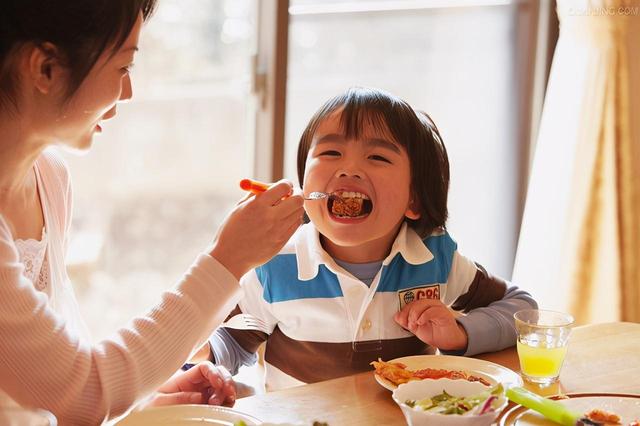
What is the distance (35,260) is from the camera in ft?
4.51

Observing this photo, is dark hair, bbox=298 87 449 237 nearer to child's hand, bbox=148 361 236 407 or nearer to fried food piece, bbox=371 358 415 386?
fried food piece, bbox=371 358 415 386

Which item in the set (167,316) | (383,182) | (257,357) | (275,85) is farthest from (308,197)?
(275,85)

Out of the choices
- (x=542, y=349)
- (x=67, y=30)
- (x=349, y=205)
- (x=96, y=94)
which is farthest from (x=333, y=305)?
(x=67, y=30)

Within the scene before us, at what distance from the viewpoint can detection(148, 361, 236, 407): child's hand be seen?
1.32m

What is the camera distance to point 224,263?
4.23ft

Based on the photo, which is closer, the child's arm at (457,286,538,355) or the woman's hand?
the woman's hand

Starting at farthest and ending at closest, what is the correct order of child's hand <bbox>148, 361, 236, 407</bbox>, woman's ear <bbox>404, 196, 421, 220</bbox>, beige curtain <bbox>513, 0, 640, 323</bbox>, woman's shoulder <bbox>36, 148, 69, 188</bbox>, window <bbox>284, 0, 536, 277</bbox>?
1. beige curtain <bbox>513, 0, 640, 323</bbox>
2. window <bbox>284, 0, 536, 277</bbox>
3. woman's ear <bbox>404, 196, 421, 220</bbox>
4. woman's shoulder <bbox>36, 148, 69, 188</bbox>
5. child's hand <bbox>148, 361, 236, 407</bbox>

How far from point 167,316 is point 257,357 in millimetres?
586

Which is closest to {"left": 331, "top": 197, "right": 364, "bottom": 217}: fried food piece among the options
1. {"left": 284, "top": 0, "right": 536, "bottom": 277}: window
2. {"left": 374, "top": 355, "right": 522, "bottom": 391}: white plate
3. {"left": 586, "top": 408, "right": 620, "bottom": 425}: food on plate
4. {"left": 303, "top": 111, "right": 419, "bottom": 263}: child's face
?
{"left": 303, "top": 111, "right": 419, "bottom": 263}: child's face

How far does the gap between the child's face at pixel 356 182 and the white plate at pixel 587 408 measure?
1.71 feet

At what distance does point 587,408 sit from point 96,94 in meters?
0.86

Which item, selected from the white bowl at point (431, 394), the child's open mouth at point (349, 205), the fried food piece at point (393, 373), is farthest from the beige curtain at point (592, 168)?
the white bowl at point (431, 394)

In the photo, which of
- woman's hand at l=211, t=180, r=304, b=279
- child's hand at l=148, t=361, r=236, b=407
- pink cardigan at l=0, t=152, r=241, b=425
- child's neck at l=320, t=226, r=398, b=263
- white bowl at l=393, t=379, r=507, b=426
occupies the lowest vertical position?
child's hand at l=148, t=361, r=236, b=407

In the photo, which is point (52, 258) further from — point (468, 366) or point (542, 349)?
point (542, 349)
